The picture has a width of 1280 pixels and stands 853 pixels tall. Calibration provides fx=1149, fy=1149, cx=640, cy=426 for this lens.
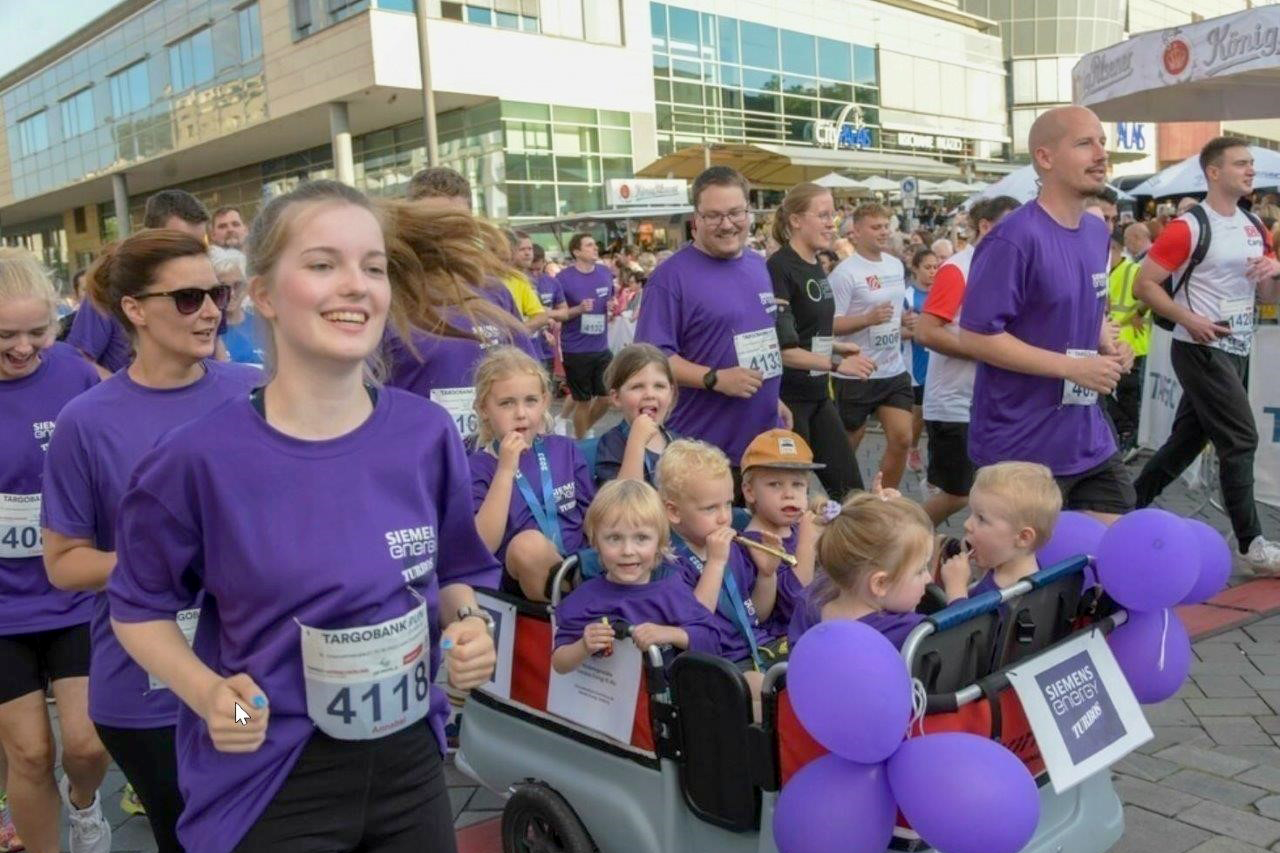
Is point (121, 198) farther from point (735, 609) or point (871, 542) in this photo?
point (871, 542)

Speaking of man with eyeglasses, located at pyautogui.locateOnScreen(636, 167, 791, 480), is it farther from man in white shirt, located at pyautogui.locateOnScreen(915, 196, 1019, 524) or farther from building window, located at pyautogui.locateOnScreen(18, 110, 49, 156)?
building window, located at pyautogui.locateOnScreen(18, 110, 49, 156)

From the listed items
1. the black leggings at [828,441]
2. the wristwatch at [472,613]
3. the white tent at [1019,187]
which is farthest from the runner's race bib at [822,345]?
the white tent at [1019,187]

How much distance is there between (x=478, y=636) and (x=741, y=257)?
3035 millimetres

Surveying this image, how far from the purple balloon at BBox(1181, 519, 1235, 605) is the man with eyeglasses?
Result: 6.10ft

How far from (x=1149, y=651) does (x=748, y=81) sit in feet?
116

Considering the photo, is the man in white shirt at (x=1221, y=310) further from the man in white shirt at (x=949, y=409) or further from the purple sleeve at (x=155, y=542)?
the purple sleeve at (x=155, y=542)

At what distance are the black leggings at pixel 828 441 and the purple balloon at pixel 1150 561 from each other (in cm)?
273

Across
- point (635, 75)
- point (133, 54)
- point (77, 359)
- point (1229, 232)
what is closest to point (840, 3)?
point (635, 75)

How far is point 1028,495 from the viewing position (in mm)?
3018

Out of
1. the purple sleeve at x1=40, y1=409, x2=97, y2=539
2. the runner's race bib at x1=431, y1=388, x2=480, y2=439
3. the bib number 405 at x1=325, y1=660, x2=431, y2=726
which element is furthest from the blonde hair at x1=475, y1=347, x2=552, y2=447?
the bib number 405 at x1=325, y1=660, x2=431, y2=726

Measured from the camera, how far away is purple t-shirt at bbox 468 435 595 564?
348 centimetres

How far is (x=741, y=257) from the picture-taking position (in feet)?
15.1

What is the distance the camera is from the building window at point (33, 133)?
156 ft

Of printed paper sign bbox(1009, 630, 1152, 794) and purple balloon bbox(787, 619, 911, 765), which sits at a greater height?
purple balloon bbox(787, 619, 911, 765)
